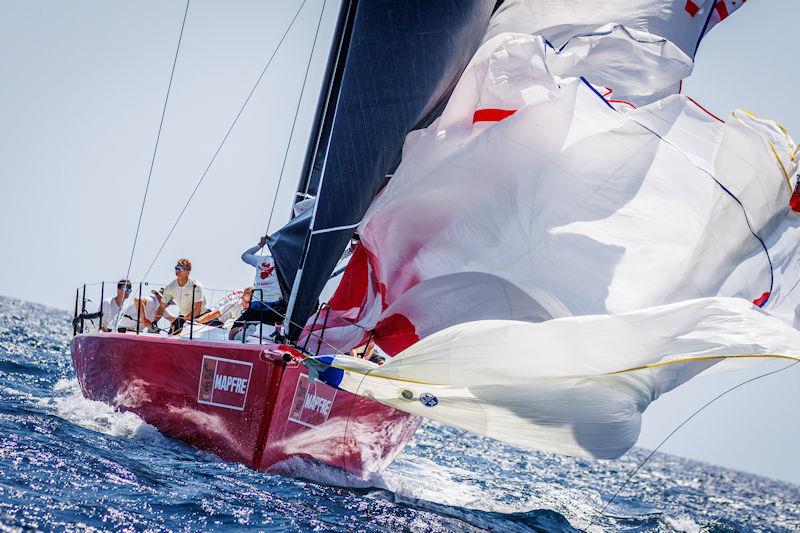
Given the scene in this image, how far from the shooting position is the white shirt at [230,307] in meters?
8.69

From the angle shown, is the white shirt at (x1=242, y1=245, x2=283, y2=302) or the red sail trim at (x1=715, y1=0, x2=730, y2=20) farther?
the red sail trim at (x1=715, y1=0, x2=730, y2=20)

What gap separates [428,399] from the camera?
16.5 ft

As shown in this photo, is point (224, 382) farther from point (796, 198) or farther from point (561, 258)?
point (796, 198)

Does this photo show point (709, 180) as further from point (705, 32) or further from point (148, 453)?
point (148, 453)

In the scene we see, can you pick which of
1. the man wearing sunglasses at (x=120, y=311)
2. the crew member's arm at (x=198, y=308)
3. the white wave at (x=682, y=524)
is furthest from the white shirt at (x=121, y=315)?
the white wave at (x=682, y=524)

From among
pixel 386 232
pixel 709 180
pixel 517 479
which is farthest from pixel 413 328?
pixel 517 479

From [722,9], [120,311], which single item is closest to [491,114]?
[722,9]

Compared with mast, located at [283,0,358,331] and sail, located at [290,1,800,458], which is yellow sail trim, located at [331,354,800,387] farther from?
mast, located at [283,0,358,331]

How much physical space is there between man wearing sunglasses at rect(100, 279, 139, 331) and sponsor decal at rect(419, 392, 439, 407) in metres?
3.63

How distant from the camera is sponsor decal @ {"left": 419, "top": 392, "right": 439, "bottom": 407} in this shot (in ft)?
16.4

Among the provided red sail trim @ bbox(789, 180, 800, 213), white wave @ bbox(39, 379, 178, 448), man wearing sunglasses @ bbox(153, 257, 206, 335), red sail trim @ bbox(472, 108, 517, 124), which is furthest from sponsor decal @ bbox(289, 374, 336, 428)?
red sail trim @ bbox(789, 180, 800, 213)

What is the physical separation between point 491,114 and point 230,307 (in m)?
3.70

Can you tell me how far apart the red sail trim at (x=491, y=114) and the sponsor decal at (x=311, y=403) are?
2.31m

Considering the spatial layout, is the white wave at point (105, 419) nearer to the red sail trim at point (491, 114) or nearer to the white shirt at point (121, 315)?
the white shirt at point (121, 315)
